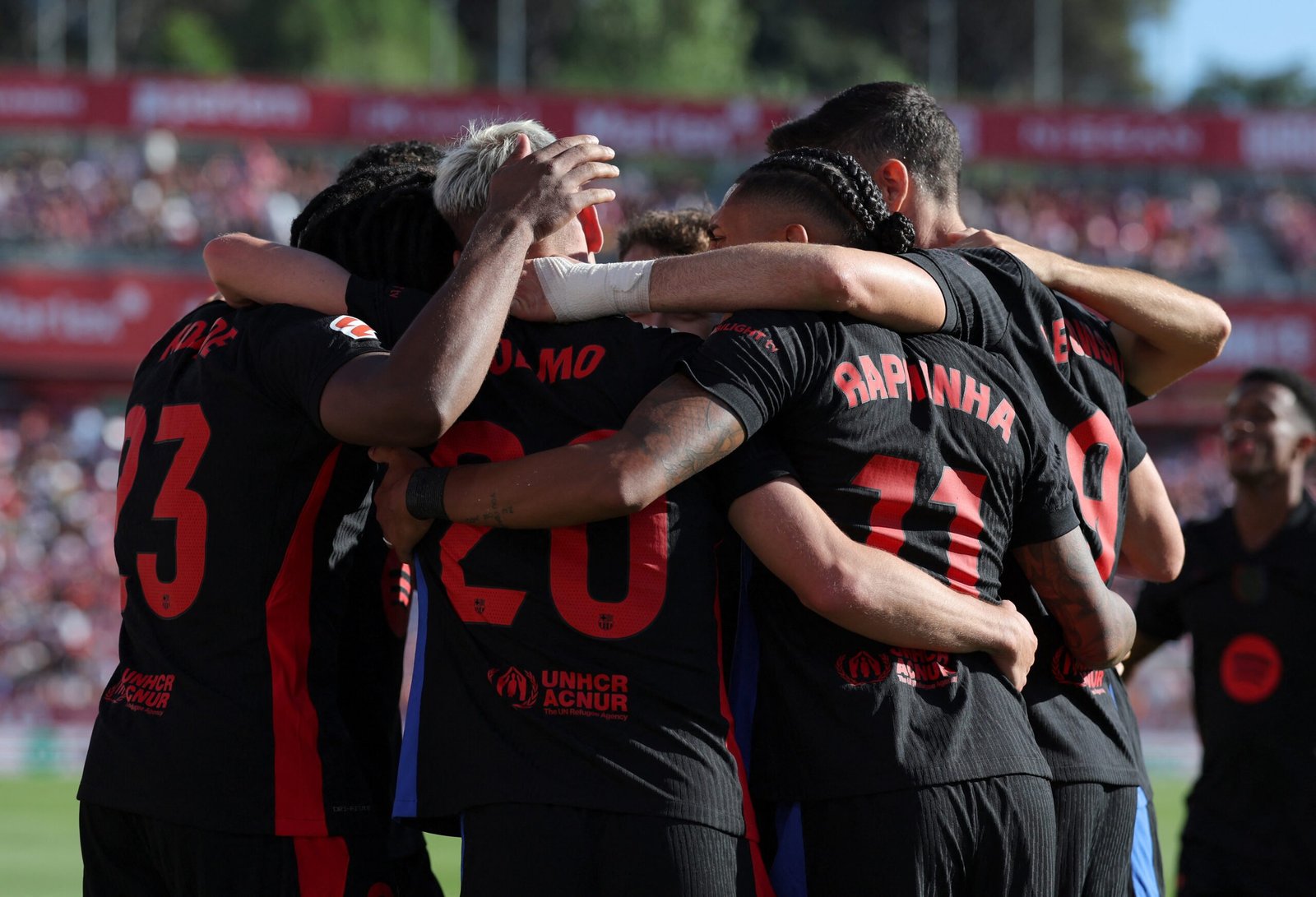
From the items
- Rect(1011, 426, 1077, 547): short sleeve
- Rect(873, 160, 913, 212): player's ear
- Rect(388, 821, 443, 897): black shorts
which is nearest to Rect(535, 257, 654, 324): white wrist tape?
Rect(873, 160, 913, 212): player's ear

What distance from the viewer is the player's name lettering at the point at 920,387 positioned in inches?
102

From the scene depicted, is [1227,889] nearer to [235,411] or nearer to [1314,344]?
[235,411]

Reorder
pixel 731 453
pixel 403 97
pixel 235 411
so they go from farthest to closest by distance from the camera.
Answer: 1. pixel 403 97
2. pixel 235 411
3. pixel 731 453

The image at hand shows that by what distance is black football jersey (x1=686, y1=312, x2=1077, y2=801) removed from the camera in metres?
2.54

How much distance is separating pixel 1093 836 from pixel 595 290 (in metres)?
1.47

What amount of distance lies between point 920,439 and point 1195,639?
3.04 meters

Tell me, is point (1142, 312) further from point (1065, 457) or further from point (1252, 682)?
point (1252, 682)

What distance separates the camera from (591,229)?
3.09 metres

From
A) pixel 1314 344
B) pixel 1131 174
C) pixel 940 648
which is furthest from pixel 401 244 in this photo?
pixel 1131 174

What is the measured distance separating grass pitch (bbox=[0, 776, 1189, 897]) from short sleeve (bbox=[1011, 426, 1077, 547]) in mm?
3451

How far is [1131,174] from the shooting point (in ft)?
84.9

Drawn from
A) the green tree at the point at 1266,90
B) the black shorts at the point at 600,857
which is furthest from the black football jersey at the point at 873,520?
the green tree at the point at 1266,90

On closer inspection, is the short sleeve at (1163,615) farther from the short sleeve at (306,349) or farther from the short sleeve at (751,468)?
the short sleeve at (306,349)

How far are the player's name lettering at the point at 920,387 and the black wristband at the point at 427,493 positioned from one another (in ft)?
2.34
